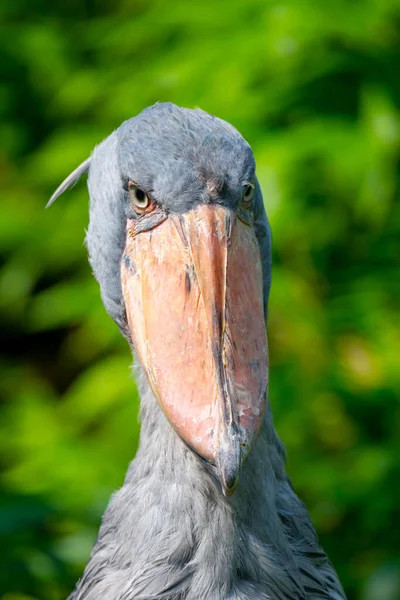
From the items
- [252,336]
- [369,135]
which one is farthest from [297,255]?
[252,336]

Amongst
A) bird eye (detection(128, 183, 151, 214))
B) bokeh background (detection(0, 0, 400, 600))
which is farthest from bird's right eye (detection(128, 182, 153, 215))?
bokeh background (detection(0, 0, 400, 600))

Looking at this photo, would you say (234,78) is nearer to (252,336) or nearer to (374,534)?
(374,534)

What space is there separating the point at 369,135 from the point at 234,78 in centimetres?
41

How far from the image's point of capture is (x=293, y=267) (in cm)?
317

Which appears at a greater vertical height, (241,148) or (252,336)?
(241,148)

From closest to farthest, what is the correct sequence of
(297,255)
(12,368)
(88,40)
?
(297,255) → (88,40) → (12,368)

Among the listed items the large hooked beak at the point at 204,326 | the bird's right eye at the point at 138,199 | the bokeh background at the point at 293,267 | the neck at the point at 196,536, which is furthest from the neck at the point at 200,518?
the bokeh background at the point at 293,267

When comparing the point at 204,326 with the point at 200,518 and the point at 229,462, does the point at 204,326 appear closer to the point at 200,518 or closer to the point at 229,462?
the point at 229,462

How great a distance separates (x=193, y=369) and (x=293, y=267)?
1.73 m

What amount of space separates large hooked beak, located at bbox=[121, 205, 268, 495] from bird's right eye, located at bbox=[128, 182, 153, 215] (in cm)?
4

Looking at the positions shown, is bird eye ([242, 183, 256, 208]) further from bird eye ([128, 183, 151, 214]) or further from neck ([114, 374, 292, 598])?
Result: neck ([114, 374, 292, 598])

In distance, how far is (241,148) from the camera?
1576mm

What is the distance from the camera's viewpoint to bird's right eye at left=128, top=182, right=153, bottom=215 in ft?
5.28

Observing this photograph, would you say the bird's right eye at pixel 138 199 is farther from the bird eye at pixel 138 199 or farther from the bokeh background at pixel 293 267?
the bokeh background at pixel 293 267
